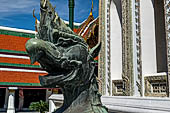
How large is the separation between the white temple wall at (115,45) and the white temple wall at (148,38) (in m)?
1.79

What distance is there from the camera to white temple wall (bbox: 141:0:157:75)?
24.0ft

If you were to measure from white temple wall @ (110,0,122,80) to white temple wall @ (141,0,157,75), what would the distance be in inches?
70.6

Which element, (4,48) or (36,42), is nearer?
(36,42)

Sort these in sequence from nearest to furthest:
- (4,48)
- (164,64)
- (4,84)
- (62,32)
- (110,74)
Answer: (62,32) < (164,64) < (110,74) < (4,84) < (4,48)

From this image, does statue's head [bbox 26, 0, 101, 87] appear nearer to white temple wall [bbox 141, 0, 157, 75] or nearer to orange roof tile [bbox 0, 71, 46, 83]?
white temple wall [bbox 141, 0, 157, 75]

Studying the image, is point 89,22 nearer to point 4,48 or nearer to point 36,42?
point 4,48

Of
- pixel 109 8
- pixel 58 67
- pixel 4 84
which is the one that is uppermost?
pixel 109 8

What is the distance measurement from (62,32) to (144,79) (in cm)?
586

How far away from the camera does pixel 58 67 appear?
1833 mm

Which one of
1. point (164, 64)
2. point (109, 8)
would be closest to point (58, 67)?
point (164, 64)

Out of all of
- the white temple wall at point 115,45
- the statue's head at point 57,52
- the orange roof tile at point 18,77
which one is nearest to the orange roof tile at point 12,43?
the orange roof tile at point 18,77

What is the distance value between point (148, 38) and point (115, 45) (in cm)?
210

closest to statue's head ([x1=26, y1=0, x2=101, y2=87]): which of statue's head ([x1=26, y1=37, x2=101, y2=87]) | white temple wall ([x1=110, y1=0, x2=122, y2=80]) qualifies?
statue's head ([x1=26, y1=37, x2=101, y2=87])

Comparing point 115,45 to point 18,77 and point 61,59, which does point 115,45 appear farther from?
point 61,59
